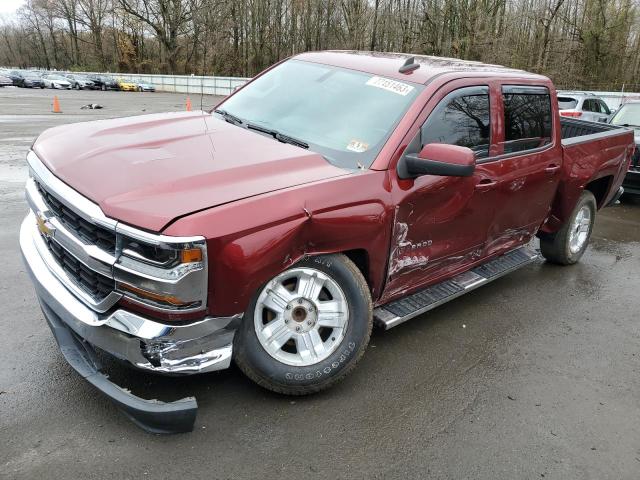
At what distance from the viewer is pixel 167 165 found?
285 centimetres

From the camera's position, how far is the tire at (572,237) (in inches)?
218

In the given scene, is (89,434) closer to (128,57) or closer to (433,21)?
(433,21)

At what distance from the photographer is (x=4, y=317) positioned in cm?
379

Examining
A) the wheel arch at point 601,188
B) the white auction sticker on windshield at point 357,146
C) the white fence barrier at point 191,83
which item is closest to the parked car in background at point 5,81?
the white fence barrier at point 191,83

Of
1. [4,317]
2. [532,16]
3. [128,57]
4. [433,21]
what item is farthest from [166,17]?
[4,317]

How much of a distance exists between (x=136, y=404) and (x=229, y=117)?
7.71ft

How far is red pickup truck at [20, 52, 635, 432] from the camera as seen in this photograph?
249 cm

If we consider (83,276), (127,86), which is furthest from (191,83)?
(83,276)

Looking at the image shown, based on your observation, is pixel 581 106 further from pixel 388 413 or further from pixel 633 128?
pixel 388 413

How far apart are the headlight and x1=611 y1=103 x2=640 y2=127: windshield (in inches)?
419

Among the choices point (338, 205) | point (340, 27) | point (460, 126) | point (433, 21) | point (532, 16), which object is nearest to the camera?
point (338, 205)

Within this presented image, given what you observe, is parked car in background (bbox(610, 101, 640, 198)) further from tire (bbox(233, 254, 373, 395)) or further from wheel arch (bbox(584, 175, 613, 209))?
tire (bbox(233, 254, 373, 395))

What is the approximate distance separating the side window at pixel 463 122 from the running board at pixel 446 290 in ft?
3.26

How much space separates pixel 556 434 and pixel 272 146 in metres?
2.35
